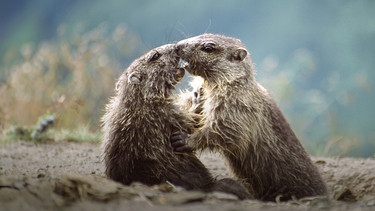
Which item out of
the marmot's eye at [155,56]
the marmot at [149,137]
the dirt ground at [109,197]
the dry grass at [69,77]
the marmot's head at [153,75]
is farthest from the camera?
the dry grass at [69,77]

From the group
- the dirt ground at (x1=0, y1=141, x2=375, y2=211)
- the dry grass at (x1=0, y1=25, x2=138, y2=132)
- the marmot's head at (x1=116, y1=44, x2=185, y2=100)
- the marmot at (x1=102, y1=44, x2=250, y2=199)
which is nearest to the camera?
the dirt ground at (x1=0, y1=141, x2=375, y2=211)

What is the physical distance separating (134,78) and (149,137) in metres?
0.46

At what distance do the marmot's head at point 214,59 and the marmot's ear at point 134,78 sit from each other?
1.29ft

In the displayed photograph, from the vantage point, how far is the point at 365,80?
8.03 metres

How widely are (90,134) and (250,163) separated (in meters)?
2.93

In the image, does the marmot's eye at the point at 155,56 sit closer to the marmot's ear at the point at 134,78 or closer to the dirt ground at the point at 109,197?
the marmot's ear at the point at 134,78

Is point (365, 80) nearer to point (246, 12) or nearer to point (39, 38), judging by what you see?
point (246, 12)

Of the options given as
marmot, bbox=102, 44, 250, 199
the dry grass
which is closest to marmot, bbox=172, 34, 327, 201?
marmot, bbox=102, 44, 250, 199

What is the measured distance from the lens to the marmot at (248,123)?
160 inches

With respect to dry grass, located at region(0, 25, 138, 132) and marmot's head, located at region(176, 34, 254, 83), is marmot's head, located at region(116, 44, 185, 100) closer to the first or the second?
marmot's head, located at region(176, 34, 254, 83)

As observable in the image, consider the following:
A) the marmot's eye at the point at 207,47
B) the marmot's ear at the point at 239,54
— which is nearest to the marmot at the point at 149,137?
the marmot's eye at the point at 207,47

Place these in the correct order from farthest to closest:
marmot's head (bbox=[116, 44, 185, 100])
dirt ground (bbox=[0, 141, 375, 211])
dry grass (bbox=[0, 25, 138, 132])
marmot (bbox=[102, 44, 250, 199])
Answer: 1. dry grass (bbox=[0, 25, 138, 132])
2. marmot's head (bbox=[116, 44, 185, 100])
3. marmot (bbox=[102, 44, 250, 199])
4. dirt ground (bbox=[0, 141, 375, 211])

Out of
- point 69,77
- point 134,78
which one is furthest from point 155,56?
point 69,77

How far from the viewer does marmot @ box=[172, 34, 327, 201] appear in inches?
160
